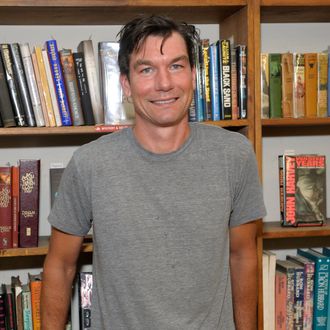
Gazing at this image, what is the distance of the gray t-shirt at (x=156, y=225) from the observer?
1348mm

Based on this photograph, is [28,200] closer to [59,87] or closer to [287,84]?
[59,87]

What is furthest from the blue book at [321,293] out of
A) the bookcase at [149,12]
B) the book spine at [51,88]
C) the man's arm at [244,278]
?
the book spine at [51,88]

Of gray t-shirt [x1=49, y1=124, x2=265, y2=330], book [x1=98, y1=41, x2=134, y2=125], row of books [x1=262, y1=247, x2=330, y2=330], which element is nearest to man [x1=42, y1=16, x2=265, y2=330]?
gray t-shirt [x1=49, y1=124, x2=265, y2=330]

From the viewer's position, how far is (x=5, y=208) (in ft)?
5.79

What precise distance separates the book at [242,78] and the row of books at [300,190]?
0.25m

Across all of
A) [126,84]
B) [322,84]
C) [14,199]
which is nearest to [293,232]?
[322,84]

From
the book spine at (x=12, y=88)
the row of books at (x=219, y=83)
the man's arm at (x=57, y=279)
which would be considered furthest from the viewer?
the row of books at (x=219, y=83)

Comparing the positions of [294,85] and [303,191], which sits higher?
[294,85]

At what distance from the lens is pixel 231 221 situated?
1.50 meters

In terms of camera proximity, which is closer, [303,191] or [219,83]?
[219,83]

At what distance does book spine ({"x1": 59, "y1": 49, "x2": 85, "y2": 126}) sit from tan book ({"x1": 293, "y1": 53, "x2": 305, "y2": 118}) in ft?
2.38

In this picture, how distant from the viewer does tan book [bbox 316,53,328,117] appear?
1945 mm

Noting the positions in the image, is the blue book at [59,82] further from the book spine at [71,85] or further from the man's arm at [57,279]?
the man's arm at [57,279]

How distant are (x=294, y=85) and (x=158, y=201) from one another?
2.68 ft
